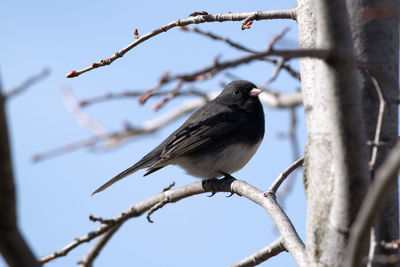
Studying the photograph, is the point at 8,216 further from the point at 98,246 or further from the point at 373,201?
the point at 98,246

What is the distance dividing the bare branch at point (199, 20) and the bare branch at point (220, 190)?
0.94 m

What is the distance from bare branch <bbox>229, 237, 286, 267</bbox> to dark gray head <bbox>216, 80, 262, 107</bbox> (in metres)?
2.34

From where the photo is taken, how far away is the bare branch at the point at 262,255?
2.53 meters

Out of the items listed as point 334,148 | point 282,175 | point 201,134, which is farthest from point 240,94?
point 334,148

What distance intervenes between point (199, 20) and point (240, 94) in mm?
2071

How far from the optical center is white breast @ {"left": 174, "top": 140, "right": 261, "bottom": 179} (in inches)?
170

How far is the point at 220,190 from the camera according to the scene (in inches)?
149

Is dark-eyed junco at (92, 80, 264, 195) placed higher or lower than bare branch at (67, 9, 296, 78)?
lower

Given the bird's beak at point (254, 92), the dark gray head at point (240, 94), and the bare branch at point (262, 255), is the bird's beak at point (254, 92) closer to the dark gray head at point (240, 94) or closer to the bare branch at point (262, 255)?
the dark gray head at point (240, 94)

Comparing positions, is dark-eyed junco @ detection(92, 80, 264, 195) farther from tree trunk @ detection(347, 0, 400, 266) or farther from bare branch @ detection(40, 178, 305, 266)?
tree trunk @ detection(347, 0, 400, 266)

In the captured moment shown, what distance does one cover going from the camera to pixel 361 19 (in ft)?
7.39

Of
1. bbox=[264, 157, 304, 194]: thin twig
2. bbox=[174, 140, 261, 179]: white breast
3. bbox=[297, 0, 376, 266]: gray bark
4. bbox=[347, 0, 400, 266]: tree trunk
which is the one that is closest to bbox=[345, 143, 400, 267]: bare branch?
bbox=[297, 0, 376, 266]: gray bark

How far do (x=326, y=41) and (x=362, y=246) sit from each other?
1.92 ft

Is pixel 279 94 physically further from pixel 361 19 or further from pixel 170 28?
pixel 361 19
